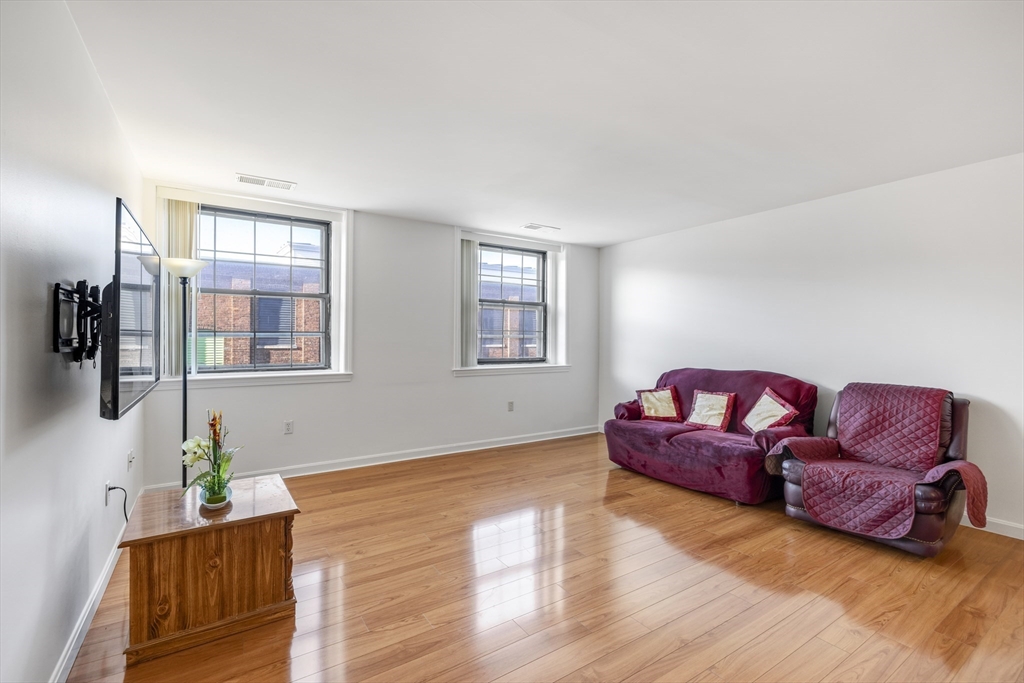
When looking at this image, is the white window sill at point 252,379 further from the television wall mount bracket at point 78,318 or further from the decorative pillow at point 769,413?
the decorative pillow at point 769,413

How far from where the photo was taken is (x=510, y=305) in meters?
5.71

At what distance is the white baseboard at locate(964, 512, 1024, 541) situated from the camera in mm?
3066

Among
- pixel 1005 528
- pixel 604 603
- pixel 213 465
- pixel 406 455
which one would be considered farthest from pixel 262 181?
pixel 1005 528

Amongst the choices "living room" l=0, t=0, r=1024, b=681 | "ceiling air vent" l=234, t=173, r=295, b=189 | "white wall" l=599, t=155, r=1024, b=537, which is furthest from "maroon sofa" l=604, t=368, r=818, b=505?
"ceiling air vent" l=234, t=173, r=295, b=189

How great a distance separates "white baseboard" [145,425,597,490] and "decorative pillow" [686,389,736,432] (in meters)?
1.81

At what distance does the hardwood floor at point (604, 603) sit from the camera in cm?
184

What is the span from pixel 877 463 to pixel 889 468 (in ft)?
0.42

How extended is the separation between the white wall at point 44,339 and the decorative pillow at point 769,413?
4169 mm

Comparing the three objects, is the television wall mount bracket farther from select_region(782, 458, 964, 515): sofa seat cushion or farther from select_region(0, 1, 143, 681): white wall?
select_region(782, 458, 964, 515): sofa seat cushion

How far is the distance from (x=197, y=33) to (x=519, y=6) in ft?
4.25

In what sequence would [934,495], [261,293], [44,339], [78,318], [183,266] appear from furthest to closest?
1. [261,293]
2. [183,266]
3. [934,495]
4. [78,318]
5. [44,339]

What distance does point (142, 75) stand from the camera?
2180 mm

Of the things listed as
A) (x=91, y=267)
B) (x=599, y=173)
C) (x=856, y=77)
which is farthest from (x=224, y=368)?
(x=856, y=77)

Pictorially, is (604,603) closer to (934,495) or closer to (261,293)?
(934,495)
